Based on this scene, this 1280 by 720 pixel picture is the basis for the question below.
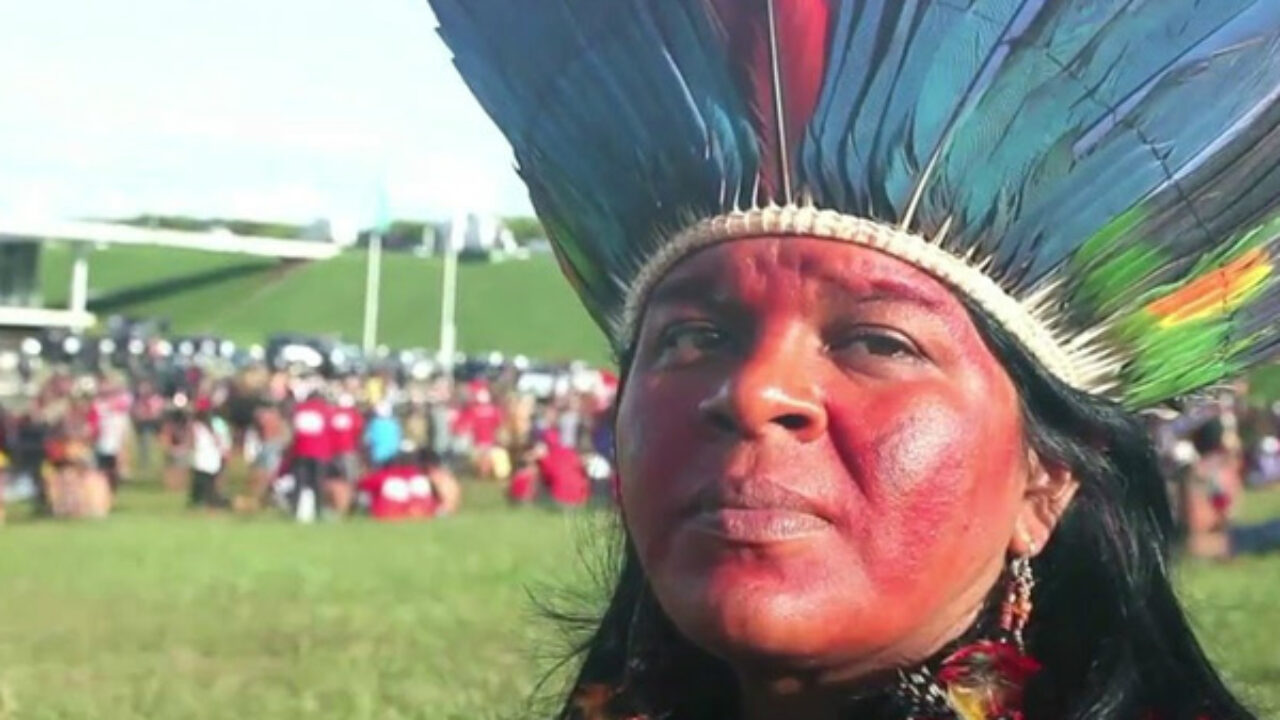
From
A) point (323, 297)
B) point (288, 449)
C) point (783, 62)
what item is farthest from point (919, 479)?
point (323, 297)

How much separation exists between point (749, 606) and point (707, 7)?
0.58 m

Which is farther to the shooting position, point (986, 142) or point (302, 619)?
point (302, 619)

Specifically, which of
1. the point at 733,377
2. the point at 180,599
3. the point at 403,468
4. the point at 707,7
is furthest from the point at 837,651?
the point at 403,468

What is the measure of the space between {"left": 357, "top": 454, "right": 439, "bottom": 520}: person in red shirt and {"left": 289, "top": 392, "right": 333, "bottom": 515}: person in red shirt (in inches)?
23.2

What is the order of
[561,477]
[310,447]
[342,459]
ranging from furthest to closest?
[561,477] < [342,459] < [310,447]

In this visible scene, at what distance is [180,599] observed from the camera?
39.9ft

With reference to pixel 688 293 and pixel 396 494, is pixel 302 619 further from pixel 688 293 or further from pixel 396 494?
pixel 396 494

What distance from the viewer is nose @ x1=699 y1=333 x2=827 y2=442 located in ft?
6.87

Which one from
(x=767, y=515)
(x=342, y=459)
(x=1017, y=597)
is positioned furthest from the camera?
(x=342, y=459)

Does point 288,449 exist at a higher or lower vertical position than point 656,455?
higher

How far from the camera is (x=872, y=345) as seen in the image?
84.6 inches

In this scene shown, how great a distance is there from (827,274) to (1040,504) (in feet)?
1.16

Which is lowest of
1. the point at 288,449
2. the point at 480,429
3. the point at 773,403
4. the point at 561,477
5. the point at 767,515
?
the point at 767,515

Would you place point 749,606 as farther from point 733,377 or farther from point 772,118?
point 772,118
